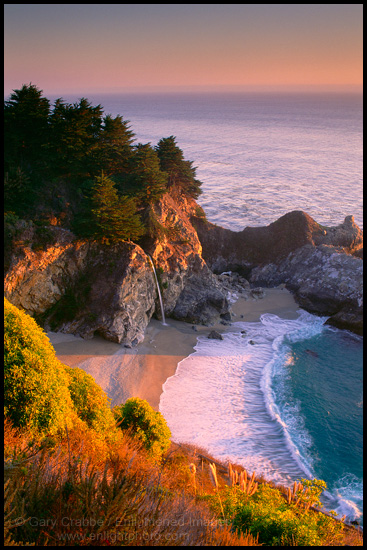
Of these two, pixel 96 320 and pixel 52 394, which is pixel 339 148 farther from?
pixel 52 394

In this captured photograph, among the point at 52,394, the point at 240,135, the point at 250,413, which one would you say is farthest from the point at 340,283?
the point at 240,135

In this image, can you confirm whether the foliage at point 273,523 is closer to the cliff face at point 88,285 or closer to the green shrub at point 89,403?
the green shrub at point 89,403

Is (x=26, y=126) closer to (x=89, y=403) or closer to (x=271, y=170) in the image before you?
(x=89, y=403)

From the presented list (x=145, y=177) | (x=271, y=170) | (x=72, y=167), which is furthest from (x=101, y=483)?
(x=271, y=170)

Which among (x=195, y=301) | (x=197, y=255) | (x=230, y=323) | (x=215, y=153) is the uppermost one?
(x=215, y=153)

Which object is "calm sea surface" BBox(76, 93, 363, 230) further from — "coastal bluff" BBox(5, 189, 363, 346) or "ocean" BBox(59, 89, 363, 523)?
"ocean" BBox(59, 89, 363, 523)

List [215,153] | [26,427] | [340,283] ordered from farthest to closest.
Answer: [215,153] < [340,283] < [26,427]

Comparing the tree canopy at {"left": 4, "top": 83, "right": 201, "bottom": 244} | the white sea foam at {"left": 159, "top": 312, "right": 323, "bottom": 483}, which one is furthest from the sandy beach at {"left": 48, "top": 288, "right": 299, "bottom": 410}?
the tree canopy at {"left": 4, "top": 83, "right": 201, "bottom": 244}
